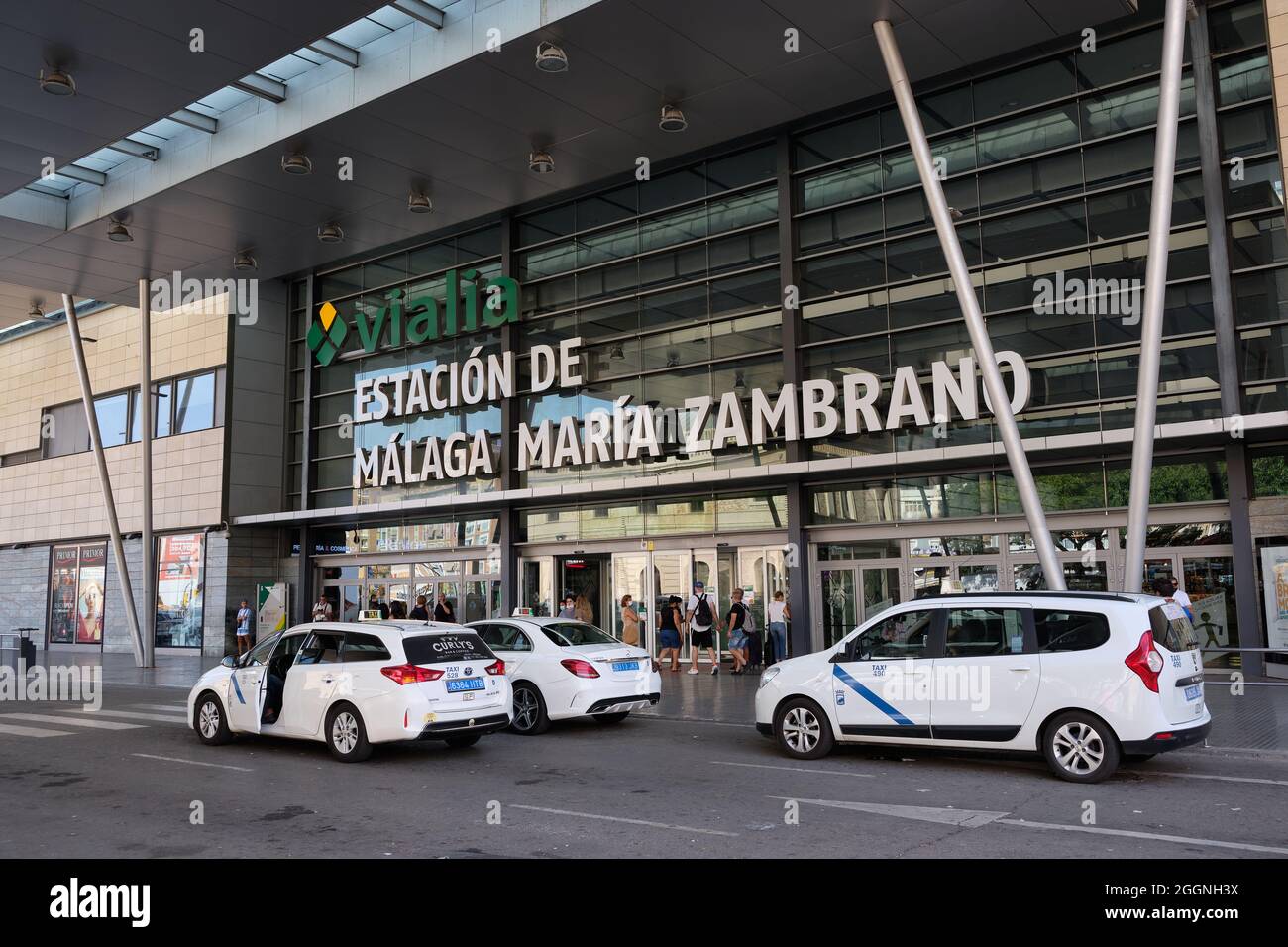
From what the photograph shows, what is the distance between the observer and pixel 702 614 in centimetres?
2195

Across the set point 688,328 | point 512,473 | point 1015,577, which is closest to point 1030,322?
point 1015,577

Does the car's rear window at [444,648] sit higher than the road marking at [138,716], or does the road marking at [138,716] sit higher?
the car's rear window at [444,648]

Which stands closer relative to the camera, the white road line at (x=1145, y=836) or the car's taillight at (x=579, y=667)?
the white road line at (x=1145, y=836)

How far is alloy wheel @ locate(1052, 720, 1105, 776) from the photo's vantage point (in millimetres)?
9431

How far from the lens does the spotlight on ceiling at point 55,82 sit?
1708 cm

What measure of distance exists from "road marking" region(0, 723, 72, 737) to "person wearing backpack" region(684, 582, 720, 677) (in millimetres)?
11799

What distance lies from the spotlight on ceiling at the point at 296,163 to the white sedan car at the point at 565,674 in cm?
1166

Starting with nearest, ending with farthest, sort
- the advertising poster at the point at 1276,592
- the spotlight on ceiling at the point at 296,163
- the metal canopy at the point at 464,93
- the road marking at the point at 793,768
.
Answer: the road marking at the point at 793,768, the metal canopy at the point at 464,93, the advertising poster at the point at 1276,592, the spotlight on ceiling at the point at 296,163

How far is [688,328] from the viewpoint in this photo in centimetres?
2462

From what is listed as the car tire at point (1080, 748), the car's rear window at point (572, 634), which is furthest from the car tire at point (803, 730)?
the car's rear window at point (572, 634)

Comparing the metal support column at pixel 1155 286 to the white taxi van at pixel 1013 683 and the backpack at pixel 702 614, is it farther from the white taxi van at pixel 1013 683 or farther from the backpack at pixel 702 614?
the backpack at pixel 702 614

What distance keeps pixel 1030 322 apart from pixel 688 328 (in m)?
7.86

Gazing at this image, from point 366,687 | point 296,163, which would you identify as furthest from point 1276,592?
point 296,163

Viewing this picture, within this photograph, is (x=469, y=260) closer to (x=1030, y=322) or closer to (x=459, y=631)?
(x=1030, y=322)
